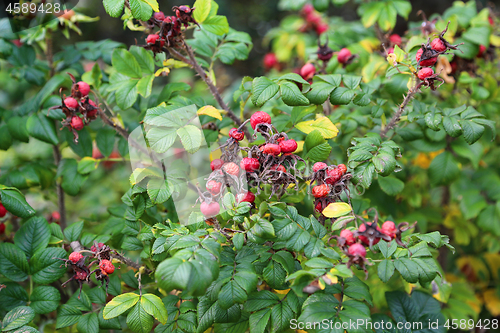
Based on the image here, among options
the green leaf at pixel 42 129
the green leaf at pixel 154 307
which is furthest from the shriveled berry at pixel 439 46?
the green leaf at pixel 42 129

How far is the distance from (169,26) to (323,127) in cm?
56

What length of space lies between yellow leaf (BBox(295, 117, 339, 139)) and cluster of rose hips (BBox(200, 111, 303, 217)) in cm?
16

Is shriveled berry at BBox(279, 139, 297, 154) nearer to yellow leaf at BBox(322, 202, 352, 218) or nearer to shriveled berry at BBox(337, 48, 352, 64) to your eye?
yellow leaf at BBox(322, 202, 352, 218)

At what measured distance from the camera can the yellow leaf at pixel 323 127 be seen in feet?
3.50

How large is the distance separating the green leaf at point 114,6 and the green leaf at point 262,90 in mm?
434

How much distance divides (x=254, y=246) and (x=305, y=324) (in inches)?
9.6

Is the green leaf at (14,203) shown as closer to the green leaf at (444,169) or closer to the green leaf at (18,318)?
the green leaf at (18,318)

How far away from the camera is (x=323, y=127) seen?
1083 millimetres

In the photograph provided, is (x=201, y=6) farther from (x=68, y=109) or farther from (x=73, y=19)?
(x=73, y=19)

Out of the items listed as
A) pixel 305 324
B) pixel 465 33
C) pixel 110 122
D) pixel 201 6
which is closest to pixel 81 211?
pixel 110 122

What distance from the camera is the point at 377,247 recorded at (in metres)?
0.97

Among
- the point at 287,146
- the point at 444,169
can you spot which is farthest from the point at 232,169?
the point at 444,169

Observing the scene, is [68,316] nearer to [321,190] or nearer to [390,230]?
[321,190]

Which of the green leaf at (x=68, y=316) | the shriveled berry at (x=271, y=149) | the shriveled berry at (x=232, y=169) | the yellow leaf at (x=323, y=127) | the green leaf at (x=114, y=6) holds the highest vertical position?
→ the green leaf at (x=114, y=6)
